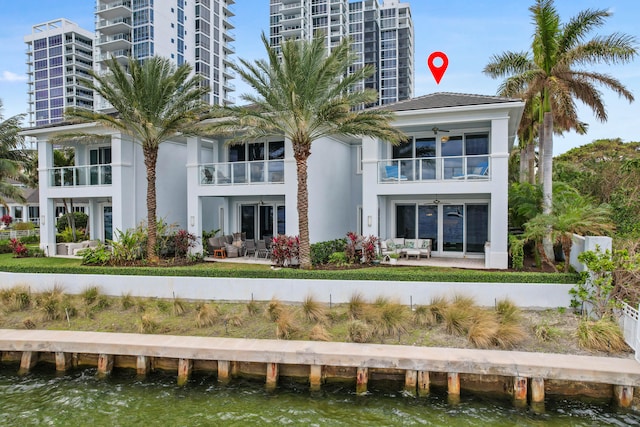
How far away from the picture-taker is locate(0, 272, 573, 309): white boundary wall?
465 inches

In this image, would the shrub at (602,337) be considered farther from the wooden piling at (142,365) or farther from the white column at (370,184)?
the wooden piling at (142,365)

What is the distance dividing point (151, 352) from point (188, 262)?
26.7 ft

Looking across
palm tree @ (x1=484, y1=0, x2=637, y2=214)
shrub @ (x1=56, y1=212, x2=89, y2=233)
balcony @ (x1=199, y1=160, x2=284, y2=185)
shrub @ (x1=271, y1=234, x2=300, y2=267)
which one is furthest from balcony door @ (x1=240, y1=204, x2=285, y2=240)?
shrub @ (x1=56, y1=212, x2=89, y2=233)

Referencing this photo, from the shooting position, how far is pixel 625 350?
8.90 m

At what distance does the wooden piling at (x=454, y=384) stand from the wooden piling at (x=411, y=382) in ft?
2.25

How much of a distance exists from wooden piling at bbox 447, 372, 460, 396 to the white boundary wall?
3.53 metres

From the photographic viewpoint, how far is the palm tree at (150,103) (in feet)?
53.6

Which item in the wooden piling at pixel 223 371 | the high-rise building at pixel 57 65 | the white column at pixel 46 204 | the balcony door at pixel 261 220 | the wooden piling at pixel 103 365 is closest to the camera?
the wooden piling at pixel 223 371

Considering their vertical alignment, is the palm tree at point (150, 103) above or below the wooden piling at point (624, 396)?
above

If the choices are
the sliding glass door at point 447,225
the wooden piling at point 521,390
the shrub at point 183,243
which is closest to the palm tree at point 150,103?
the shrub at point 183,243

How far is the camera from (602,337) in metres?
9.09

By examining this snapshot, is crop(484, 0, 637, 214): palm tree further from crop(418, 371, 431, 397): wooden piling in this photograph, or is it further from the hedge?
crop(418, 371, 431, 397): wooden piling

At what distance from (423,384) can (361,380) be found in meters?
1.29

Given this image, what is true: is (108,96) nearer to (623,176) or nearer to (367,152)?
(367,152)
